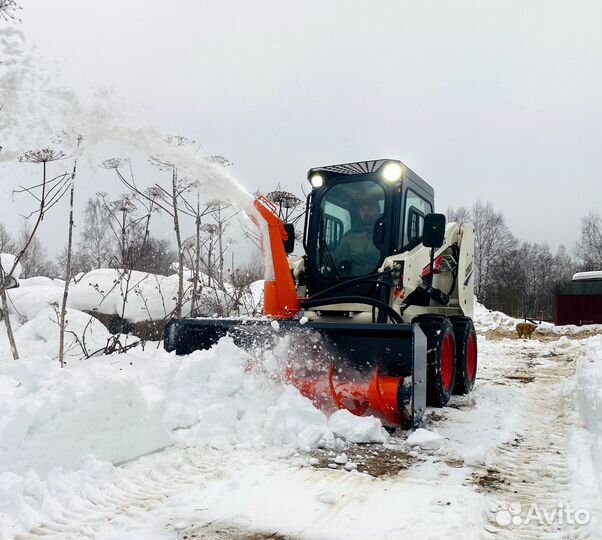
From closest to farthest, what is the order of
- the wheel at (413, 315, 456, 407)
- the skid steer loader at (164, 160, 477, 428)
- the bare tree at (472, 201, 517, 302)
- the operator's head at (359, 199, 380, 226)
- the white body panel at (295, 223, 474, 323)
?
the skid steer loader at (164, 160, 477, 428), the wheel at (413, 315, 456, 407), the white body panel at (295, 223, 474, 323), the operator's head at (359, 199, 380, 226), the bare tree at (472, 201, 517, 302)

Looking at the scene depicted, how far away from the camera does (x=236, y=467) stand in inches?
137

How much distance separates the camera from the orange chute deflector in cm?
541

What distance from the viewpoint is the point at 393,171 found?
5.77 m

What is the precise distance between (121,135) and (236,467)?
3.39m

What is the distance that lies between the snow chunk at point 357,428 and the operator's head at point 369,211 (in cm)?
231

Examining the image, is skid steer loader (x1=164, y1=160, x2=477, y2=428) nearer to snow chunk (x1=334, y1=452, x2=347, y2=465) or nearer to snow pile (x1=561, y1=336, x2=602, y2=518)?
snow chunk (x1=334, y1=452, x2=347, y2=465)

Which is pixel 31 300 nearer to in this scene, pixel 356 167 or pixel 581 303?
pixel 356 167

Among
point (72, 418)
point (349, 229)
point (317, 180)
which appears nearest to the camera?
point (72, 418)

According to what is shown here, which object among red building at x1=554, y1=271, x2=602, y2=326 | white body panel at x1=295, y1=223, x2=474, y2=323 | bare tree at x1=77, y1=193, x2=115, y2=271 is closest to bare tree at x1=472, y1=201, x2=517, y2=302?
red building at x1=554, y1=271, x2=602, y2=326

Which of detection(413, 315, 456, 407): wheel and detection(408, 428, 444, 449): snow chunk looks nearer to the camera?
detection(408, 428, 444, 449): snow chunk

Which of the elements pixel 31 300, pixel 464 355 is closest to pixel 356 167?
pixel 464 355

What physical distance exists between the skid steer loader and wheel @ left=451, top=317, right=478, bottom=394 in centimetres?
1

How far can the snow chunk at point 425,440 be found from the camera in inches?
163

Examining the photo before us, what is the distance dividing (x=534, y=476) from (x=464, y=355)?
299cm
